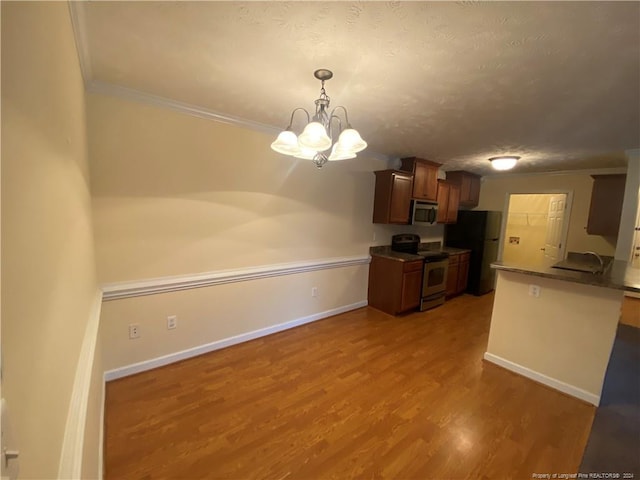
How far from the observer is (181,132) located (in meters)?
2.32

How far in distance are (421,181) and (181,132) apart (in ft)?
10.8

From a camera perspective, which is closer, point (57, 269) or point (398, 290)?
point (57, 269)

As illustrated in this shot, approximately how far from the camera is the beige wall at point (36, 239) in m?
0.51

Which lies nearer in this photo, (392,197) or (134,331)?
(134,331)

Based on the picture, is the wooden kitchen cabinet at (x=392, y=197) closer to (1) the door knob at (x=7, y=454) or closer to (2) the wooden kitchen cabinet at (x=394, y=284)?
(2) the wooden kitchen cabinet at (x=394, y=284)

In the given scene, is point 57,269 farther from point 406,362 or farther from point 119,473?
point 406,362

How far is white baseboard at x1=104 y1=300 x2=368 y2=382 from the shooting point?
7.44ft

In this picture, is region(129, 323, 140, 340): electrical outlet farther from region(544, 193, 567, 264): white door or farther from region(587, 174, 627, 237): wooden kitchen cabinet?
region(587, 174, 627, 237): wooden kitchen cabinet

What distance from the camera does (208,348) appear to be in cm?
268

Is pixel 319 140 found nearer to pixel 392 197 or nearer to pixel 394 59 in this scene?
pixel 394 59

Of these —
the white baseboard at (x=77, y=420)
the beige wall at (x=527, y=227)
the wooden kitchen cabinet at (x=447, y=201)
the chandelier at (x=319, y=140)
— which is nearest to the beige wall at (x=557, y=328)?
the chandelier at (x=319, y=140)

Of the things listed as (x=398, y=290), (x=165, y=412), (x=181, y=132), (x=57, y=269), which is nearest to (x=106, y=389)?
(x=165, y=412)

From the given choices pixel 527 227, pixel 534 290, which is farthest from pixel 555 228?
pixel 534 290

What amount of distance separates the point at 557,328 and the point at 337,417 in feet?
6.62
